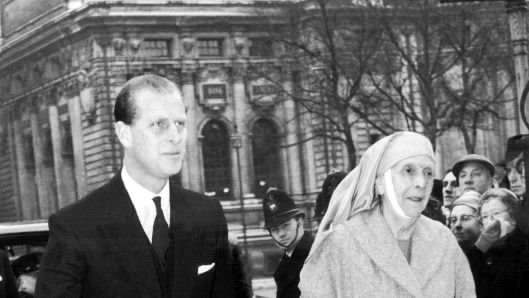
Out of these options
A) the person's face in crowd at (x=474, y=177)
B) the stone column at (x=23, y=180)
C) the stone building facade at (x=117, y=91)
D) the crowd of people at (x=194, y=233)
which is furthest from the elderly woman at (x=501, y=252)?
the stone column at (x=23, y=180)

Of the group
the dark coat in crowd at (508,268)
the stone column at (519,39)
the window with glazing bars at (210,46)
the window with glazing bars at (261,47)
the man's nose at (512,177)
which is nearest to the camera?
the dark coat in crowd at (508,268)

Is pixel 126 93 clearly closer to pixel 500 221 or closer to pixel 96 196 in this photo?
pixel 96 196

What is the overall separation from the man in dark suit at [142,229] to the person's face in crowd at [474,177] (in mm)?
3150

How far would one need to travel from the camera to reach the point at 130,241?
2840mm

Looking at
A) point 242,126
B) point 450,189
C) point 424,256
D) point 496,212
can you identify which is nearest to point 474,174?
Result: point 450,189

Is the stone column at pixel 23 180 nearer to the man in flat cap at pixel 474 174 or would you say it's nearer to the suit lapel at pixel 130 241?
the man in flat cap at pixel 474 174

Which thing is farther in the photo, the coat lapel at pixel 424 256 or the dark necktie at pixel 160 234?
the coat lapel at pixel 424 256

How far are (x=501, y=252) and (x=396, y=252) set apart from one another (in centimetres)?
157

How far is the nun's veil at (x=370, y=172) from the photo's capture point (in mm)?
3137

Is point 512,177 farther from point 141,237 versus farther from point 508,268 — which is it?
point 141,237

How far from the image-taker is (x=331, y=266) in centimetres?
314

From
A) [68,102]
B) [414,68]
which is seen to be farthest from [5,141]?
[414,68]

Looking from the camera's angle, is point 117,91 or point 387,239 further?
point 117,91

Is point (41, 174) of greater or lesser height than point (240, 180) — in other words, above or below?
above
